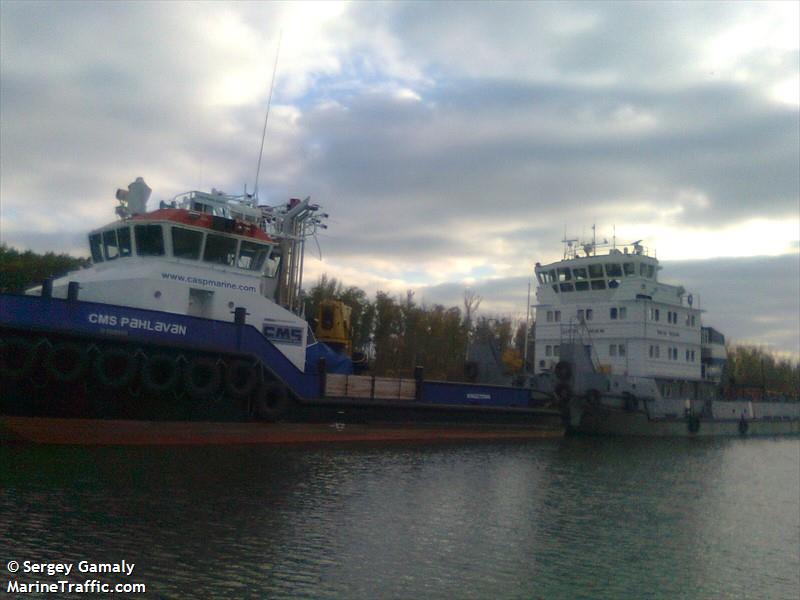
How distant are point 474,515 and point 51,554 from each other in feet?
15.5

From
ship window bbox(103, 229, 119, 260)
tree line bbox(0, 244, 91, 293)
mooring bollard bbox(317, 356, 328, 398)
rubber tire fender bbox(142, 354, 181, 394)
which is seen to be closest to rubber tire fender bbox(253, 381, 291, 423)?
mooring bollard bbox(317, 356, 328, 398)

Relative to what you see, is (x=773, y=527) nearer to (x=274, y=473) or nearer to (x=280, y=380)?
(x=274, y=473)

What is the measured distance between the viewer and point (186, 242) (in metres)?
12.6

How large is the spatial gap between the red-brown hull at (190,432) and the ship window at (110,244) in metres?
3.45

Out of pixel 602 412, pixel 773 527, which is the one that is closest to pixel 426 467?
pixel 773 527

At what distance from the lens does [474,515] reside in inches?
340

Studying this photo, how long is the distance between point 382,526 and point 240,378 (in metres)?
5.36

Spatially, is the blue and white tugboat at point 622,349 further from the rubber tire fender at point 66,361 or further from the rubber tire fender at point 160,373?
the rubber tire fender at point 66,361

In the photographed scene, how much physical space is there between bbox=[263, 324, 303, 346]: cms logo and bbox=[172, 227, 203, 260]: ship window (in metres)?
1.87

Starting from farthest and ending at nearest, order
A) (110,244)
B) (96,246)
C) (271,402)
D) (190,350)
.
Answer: (96,246), (110,244), (271,402), (190,350)

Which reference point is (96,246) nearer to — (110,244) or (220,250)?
(110,244)

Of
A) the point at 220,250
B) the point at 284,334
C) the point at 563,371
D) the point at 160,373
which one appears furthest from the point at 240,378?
the point at 563,371

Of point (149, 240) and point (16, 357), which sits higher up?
point (149, 240)

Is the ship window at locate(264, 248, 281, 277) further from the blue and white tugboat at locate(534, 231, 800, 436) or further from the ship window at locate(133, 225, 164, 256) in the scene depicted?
the blue and white tugboat at locate(534, 231, 800, 436)
